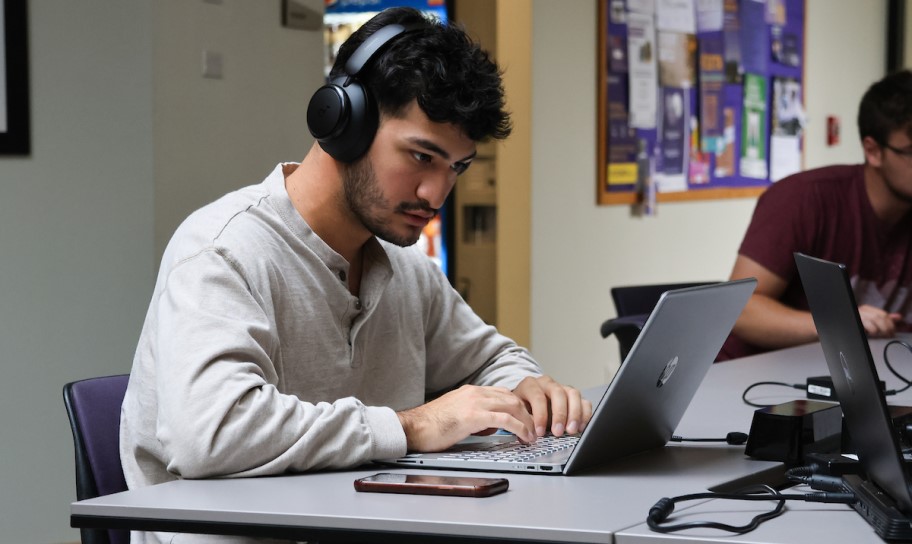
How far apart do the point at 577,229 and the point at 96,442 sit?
303cm

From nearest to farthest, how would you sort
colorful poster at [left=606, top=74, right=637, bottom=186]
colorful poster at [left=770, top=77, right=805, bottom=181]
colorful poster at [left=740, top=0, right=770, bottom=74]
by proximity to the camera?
colorful poster at [left=606, top=74, right=637, bottom=186]
colorful poster at [left=740, top=0, right=770, bottom=74]
colorful poster at [left=770, top=77, right=805, bottom=181]

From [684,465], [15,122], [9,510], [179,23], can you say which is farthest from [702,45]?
[684,465]

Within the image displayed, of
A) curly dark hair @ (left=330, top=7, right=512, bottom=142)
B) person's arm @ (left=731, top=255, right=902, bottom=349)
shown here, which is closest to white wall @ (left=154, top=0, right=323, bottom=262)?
person's arm @ (left=731, top=255, right=902, bottom=349)

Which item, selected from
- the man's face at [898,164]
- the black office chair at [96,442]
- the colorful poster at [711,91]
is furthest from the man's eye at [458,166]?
the colorful poster at [711,91]

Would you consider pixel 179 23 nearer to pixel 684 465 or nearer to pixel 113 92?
pixel 113 92

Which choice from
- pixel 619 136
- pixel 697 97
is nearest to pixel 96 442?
pixel 619 136

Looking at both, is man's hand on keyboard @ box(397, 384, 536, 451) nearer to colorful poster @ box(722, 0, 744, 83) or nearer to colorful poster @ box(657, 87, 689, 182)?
colorful poster @ box(657, 87, 689, 182)

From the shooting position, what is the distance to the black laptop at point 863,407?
41.2 inches

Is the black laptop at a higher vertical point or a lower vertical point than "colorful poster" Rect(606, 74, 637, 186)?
lower

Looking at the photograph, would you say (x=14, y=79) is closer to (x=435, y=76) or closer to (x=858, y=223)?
(x=435, y=76)

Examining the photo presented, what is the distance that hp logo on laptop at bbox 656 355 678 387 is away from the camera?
1.35 metres

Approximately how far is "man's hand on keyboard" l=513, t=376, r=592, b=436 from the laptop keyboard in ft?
0.05

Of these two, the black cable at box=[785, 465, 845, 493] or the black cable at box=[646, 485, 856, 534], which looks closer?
the black cable at box=[646, 485, 856, 534]

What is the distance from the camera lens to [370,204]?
1.60m
